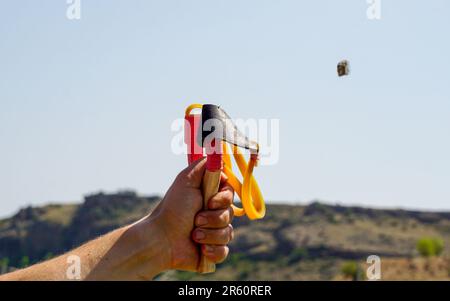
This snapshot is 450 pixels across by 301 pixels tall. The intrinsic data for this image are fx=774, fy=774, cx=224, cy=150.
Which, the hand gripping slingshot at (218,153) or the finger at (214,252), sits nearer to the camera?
the hand gripping slingshot at (218,153)

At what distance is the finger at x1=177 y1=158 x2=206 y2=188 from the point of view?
18.5ft

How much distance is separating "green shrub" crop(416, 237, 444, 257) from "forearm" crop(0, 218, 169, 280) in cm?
8036

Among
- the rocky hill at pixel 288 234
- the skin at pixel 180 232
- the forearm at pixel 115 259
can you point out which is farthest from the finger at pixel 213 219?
the rocky hill at pixel 288 234

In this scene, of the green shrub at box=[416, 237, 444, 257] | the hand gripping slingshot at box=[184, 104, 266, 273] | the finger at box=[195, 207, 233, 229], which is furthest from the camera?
the green shrub at box=[416, 237, 444, 257]

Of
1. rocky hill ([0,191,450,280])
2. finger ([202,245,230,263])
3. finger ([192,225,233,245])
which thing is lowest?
rocky hill ([0,191,450,280])

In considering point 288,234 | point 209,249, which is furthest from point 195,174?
point 288,234

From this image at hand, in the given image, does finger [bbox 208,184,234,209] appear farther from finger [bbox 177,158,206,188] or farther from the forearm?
the forearm

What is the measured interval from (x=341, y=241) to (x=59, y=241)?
165 ft

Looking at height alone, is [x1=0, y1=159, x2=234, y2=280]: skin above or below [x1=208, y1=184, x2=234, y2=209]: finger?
below

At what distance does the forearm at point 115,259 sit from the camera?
501 centimetres

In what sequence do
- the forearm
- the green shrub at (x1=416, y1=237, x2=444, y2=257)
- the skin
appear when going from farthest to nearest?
the green shrub at (x1=416, y1=237, x2=444, y2=257) → the skin → the forearm

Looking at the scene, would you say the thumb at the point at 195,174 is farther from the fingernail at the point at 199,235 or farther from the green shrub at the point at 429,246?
the green shrub at the point at 429,246

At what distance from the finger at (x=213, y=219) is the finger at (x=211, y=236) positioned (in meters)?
0.03

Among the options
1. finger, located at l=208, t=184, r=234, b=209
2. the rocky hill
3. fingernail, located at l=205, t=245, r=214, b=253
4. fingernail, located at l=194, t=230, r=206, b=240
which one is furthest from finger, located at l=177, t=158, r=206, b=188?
the rocky hill
